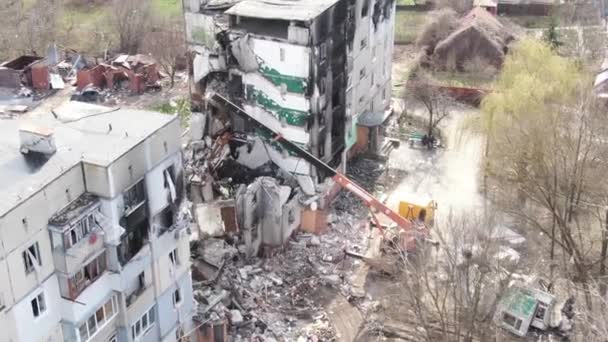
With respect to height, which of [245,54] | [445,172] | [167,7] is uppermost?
[245,54]

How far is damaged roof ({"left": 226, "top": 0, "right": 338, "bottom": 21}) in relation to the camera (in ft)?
115

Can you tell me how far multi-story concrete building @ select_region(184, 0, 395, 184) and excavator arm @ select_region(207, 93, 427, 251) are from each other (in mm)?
965

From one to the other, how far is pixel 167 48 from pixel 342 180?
25861 mm

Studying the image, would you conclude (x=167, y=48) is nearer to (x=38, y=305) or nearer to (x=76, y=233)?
(x=76, y=233)

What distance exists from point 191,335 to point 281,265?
7310 millimetres

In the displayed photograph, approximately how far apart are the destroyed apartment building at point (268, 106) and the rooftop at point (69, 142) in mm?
10331

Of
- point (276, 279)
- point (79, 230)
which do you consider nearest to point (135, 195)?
point (79, 230)

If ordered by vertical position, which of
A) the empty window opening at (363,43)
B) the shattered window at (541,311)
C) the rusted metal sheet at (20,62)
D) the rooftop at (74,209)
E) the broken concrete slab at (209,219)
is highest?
the empty window opening at (363,43)

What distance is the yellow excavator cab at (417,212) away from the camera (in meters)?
36.6

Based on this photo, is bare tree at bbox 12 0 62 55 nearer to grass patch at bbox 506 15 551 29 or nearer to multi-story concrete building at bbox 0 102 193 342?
multi-story concrete building at bbox 0 102 193 342

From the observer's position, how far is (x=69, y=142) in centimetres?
2331

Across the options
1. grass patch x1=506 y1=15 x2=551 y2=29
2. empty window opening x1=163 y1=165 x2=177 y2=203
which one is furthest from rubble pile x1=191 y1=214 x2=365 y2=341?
grass patch x1=506 y1=15 x2=551 y2=29

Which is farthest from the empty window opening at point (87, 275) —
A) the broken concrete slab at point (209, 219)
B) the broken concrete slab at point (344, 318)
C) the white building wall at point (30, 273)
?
the broken concrete slab at point (209, 219)

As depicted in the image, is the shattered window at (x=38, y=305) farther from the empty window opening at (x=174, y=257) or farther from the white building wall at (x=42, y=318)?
the empty window opening at (x=174, y=257)
